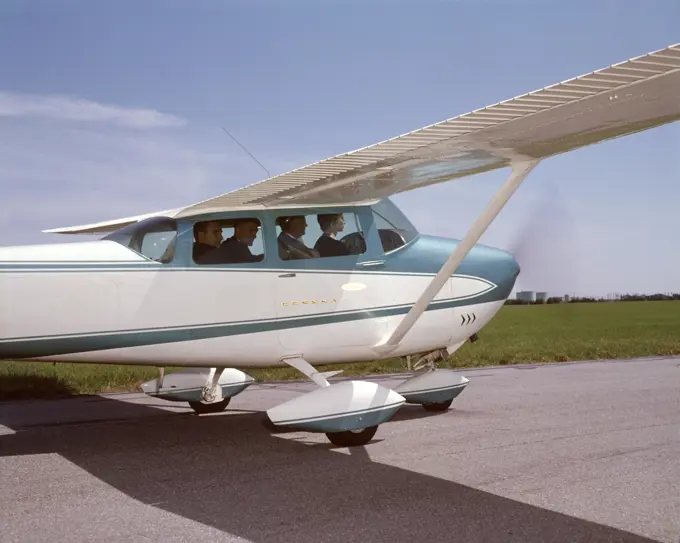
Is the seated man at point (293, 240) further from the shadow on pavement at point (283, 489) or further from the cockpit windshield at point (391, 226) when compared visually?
the shadow on pavement at point (283, 489)

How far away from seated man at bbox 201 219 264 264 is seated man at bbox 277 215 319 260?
0.86 feet

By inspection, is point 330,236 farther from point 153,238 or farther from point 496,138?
point 496,138

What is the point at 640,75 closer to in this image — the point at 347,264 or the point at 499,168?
the point at 499,168

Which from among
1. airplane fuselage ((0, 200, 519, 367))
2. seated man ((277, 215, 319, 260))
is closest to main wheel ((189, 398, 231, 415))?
airplane fuselage ((0, 200, 519, 367))

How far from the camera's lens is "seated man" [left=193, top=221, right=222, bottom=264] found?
24.1 feet

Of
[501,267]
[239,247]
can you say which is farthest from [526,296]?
[239,247]

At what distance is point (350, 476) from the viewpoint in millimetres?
6176

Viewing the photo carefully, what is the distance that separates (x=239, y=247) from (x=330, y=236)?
105 centimetres

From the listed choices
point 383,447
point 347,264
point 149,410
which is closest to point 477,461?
point 383,447

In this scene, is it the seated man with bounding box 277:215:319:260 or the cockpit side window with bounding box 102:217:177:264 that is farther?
the seated man with bounding box 277:215:319:260

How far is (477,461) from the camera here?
664 centimetres

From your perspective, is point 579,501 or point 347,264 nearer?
point 579,501

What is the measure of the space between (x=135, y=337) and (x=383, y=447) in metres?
2.63

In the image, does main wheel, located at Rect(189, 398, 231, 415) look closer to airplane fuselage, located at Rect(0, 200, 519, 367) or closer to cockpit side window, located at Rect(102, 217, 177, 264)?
airplane fuselage, located at Rect(0, 200, 519, 367)
